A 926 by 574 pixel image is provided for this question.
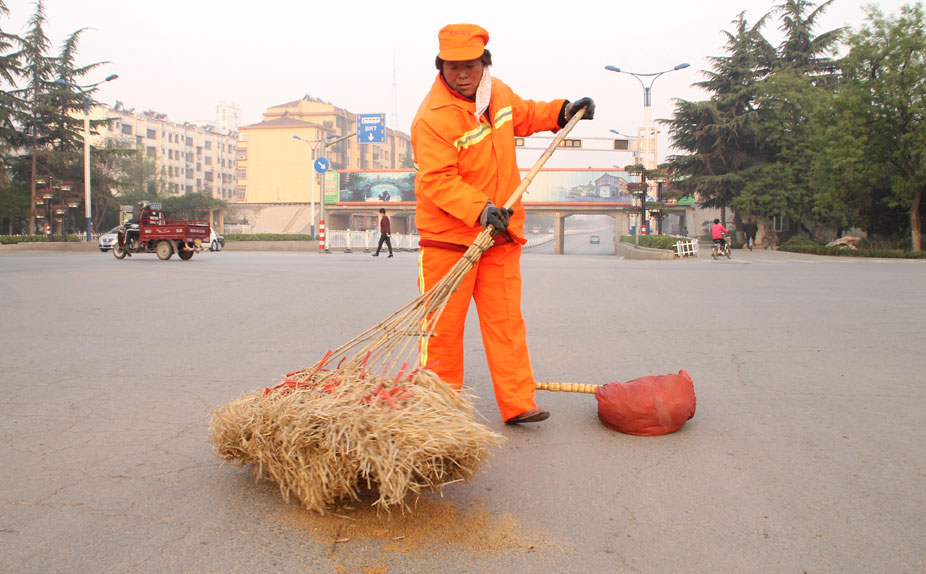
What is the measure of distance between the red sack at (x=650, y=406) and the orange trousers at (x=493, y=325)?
1.34ft

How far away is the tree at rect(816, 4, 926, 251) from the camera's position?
2895 cm

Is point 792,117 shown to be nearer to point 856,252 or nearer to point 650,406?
point 856,252

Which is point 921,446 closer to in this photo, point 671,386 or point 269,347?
point 671,386

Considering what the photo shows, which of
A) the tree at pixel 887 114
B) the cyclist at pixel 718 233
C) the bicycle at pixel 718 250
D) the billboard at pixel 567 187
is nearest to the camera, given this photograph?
the cyclist at pixel 718 233

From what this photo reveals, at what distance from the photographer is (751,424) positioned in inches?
155

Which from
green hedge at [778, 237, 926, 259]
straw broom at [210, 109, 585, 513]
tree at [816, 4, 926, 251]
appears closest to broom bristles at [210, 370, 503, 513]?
straw broom at [210, 109, 585, 513]

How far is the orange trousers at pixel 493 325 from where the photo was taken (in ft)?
12.0

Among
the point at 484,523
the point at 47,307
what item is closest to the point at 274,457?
the point at 484,523

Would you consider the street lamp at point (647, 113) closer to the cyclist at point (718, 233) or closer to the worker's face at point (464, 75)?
the cyclist at point (718, 233)

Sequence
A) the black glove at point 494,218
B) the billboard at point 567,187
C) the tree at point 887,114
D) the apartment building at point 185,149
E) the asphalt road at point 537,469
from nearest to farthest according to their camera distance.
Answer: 1. the asphalt road at point 537,469
2. the black glove at point 494,218
3. the tree at point 887,114
4. the billboard at point 567,187
5. the apartment building at point 185,149

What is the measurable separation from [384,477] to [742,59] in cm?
4602

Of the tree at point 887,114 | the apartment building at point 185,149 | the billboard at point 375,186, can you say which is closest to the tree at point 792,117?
the tree at point 887,114

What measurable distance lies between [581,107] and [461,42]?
31.9 inches

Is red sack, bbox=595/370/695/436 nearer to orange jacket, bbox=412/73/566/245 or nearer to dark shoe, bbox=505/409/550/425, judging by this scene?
dark shoe, bbox=505/409/550/425
